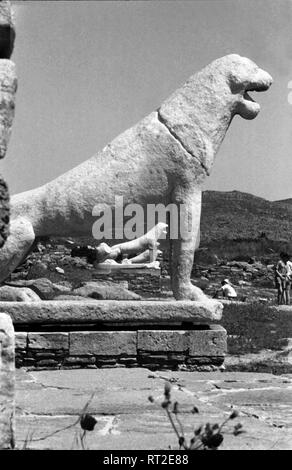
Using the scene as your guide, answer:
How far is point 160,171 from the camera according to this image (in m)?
7.39

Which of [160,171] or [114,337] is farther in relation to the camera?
[160,171]

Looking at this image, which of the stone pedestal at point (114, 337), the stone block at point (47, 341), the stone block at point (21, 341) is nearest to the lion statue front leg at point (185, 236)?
the stone pedestal at point (114, 337)

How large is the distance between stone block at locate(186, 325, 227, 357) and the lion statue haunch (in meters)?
0.46


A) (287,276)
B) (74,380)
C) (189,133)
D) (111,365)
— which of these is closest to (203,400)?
(74,380)

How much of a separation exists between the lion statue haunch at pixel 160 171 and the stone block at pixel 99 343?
0.83 metres

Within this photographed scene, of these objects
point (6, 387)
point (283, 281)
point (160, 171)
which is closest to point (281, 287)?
point (283, 281)

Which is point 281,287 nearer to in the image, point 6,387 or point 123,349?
point 123,349

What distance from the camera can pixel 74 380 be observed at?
5738mm

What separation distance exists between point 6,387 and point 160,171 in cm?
461

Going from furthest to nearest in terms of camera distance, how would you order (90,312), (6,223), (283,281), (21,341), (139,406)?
(283,281)
(90,312)
(21,341)
(139,406)
(6,223)

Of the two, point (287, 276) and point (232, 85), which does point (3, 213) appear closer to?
point (232, 85)

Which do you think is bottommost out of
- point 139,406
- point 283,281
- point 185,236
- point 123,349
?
point 139,406

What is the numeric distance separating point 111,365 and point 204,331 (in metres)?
0.83
